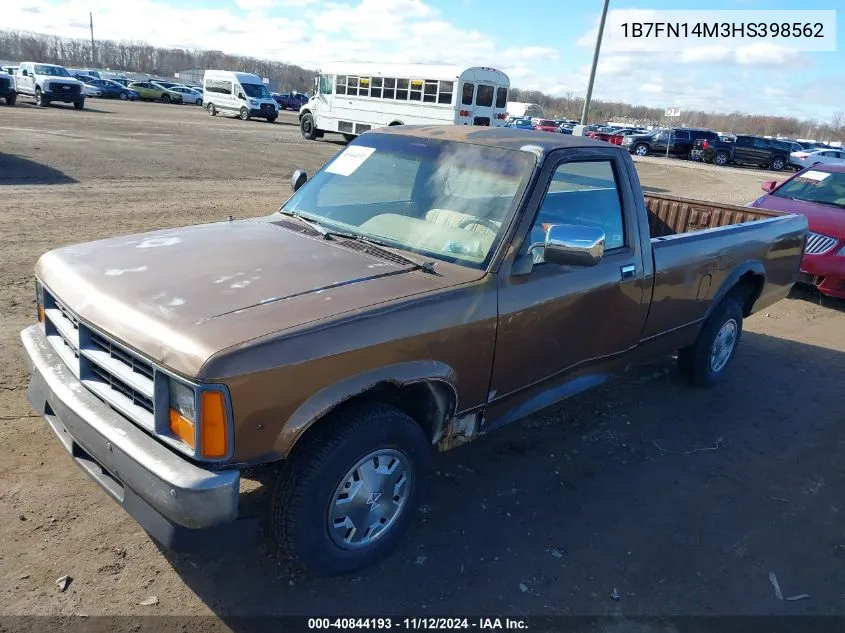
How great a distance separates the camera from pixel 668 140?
120ft

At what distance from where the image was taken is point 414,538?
3.29 meters

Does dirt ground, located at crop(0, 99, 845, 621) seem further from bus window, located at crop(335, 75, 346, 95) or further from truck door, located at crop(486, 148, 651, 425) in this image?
bus window, located at crop(335, 75, 346, 95)

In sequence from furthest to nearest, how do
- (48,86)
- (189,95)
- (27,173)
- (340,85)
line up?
(189,95) → (48,86) → (340,85) → (27,173)

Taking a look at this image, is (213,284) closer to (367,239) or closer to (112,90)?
(367,239)

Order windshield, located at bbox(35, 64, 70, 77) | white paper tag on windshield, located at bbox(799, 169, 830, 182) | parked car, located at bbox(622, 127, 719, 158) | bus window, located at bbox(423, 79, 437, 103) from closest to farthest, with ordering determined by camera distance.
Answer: white paper tag on windshield, located at bbox(799, 169, 830, 182) → bus window, located at bbox(423, 79, 437, 103) → windshield, located at bbox(35, 64, 70, 77) → parked car, located at bbox(622, 127, 719, 158)

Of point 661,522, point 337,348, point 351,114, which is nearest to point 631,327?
point 661,522

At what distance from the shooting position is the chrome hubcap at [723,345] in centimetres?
532

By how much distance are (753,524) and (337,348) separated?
8.81ft

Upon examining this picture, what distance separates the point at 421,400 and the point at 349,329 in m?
0.67

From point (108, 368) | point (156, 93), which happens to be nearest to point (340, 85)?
point (108, 368)

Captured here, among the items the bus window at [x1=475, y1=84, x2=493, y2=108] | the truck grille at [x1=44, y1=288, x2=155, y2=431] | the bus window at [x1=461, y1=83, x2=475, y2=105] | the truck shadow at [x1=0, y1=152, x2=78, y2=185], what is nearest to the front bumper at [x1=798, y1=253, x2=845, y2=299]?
the truck grille at [x1=44, y1=288, x2=155, y2=431]

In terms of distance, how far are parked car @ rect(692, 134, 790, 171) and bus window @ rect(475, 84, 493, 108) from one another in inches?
691

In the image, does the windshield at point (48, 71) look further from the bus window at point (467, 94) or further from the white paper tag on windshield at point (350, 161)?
the white paper tag on windshield at point (350, 161)

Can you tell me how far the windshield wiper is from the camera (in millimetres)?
3148
